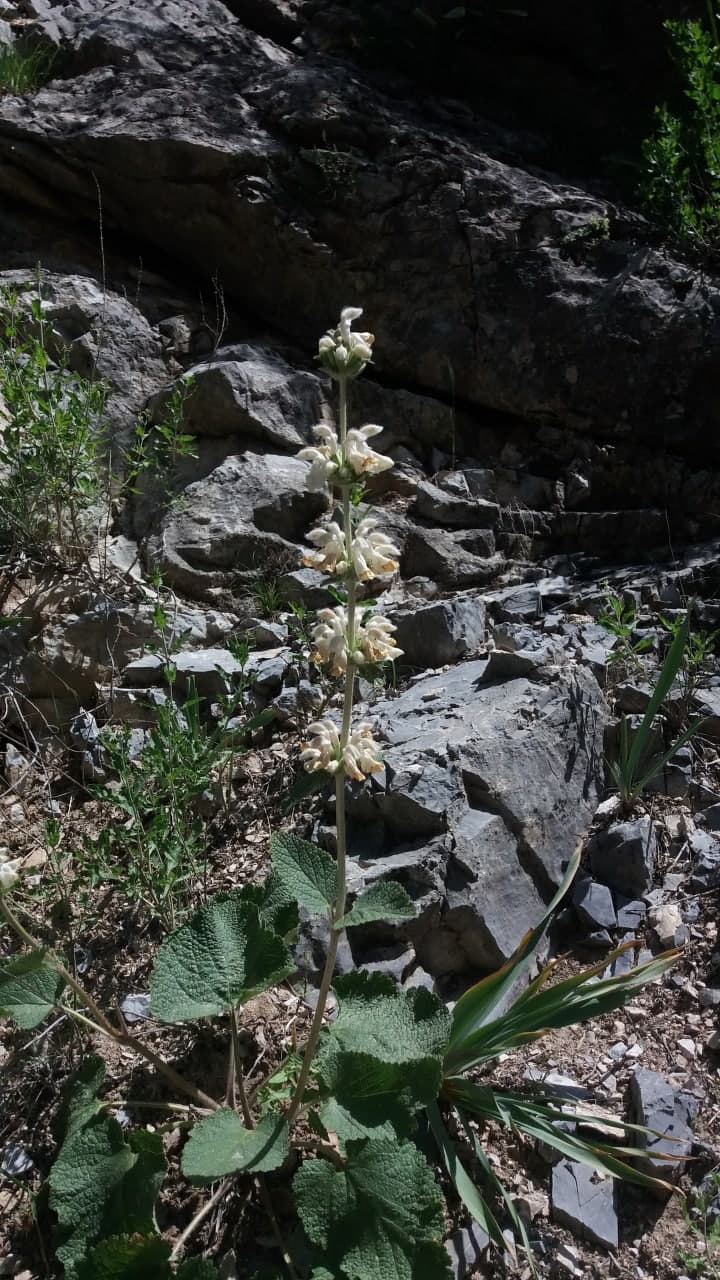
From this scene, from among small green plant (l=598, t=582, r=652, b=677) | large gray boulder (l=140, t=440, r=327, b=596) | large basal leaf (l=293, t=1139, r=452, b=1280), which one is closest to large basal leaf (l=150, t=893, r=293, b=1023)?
large basal leaf (l=293, t=1139, r=452, b=1280)

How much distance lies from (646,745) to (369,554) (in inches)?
71.0

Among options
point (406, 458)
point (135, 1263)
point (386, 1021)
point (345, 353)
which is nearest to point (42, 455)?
point (406, 458)

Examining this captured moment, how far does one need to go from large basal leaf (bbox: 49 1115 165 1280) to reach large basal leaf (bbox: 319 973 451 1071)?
1.48 ft

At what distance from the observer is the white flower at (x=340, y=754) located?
6.26ft

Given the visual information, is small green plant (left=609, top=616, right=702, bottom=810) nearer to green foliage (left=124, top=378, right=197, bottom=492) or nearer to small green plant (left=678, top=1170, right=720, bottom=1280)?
small green plant (left=678, top=1170, right=720, bottom=1280)

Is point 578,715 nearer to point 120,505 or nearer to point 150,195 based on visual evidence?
point 120,505

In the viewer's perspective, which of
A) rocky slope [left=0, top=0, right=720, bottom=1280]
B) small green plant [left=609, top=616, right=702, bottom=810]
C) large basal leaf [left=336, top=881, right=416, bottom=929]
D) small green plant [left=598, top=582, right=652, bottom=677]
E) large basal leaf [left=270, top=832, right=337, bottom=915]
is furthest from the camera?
small green plant [left=598, top=582, right=652, bottom=677]

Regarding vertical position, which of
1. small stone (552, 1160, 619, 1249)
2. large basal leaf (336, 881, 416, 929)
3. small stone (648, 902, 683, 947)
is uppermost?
large basal leaf (336, 881, 416, 929)

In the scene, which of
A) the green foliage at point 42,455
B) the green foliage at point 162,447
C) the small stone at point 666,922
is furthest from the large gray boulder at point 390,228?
the small stone at point 666,922

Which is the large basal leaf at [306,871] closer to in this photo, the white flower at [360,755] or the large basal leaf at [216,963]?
the large basal leaf at [216,963]

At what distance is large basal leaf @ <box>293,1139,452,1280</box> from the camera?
5.88 ft

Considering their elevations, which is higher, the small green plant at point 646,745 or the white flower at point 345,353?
the white flower at point 345,353

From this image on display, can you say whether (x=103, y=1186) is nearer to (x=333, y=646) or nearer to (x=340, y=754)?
(x=340, y=754)

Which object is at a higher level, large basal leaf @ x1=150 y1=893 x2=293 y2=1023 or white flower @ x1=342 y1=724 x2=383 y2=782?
white flower @ x1=342 y1=724 x2=383 y2=782
